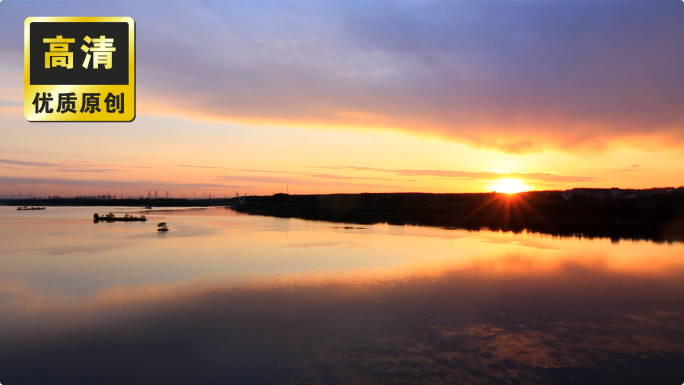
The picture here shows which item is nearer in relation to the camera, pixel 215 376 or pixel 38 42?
pixel 215 376

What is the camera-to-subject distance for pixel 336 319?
345 inches

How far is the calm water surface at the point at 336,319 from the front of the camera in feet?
21.0

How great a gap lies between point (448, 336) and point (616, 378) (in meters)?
2.58

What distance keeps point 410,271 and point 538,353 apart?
7279mm

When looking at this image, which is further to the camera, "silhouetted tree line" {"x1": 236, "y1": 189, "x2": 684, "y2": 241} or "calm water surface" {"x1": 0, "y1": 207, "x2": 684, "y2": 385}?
"silhouetted tree line" {"x1": 236, "y1": 189, "x2": 684, "y2": 241}

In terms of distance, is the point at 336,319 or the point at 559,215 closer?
the point at 336,319

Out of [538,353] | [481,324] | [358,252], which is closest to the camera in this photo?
[538,353]

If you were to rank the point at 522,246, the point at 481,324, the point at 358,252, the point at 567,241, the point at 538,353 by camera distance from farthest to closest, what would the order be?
the point at 567,241 → the point at 522,246 → the point at 358,252 → the point at 481,324 → the point at 538,353

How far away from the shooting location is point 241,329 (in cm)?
807

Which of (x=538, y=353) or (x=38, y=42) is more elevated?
(x=38, y=42)

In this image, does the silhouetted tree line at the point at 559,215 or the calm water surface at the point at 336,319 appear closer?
the calm water surface at the point at 336,319

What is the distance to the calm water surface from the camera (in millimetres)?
6391

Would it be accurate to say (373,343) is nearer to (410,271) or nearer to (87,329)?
(87,329)

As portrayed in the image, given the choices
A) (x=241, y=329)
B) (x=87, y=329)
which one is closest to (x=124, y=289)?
(x=87, y=329)
